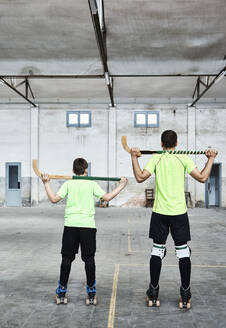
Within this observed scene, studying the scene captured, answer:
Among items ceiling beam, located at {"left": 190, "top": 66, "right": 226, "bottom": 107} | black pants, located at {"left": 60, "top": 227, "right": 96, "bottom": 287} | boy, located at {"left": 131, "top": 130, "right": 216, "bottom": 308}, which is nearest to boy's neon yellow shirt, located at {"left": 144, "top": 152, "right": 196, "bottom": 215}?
boy, located at {"left": 131, "top": 130, "right": 216, "bottom": 308}

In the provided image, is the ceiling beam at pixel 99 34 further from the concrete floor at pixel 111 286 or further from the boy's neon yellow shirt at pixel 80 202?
the concrete floor at pixel 111 286

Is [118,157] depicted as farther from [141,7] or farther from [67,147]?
[141,7]

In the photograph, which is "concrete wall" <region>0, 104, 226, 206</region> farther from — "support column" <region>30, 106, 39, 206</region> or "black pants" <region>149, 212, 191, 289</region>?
"black pants" <region>149, 212, 191, 289</region>

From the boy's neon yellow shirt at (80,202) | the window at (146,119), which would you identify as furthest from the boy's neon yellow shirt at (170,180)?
the window at (146,119)

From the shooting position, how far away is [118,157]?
19547 millimetres

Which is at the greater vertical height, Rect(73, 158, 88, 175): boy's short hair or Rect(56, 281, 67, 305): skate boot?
Rect(73, 158, 88, 175): boy's short hair

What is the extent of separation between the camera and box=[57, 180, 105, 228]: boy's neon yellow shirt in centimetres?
405

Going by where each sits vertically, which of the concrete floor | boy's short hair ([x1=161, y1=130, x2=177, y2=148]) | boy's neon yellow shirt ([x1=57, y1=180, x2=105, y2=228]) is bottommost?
the concrete floor

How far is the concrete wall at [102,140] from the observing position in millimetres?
19500

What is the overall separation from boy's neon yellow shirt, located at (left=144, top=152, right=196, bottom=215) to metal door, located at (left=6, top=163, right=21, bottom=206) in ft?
54.2

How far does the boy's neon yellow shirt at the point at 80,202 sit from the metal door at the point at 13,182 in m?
16.2

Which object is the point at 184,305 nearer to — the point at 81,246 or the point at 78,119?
the point at 81,246

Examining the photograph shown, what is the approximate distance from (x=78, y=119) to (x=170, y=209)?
16334 mm

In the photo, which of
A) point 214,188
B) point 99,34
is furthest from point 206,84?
point 99,34
